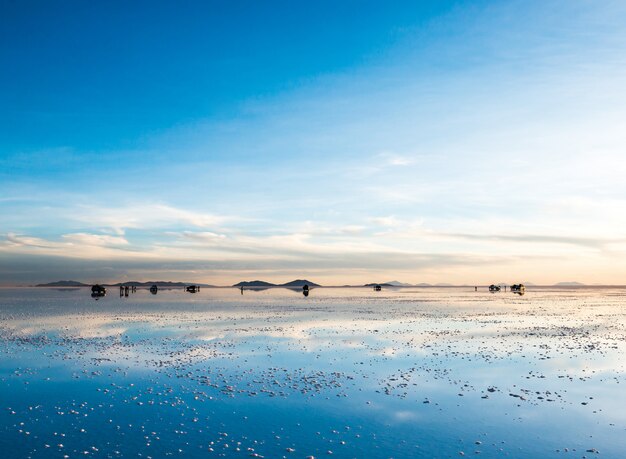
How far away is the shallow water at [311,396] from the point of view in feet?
46.5

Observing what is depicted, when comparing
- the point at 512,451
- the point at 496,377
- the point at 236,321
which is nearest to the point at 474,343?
the point at 496,377

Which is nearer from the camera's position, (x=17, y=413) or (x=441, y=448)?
(x=441, y=448)

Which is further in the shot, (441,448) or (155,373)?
(155,373)

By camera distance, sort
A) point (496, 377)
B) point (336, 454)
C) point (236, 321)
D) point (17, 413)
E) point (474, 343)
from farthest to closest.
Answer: point (236, 321) → point (474, 343) → point (496, 377) → point (17, 413) → point (336, 454)

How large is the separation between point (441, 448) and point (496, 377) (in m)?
10.6

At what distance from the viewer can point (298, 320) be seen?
172ft

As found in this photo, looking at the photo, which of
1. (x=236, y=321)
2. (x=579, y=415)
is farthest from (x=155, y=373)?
(x=236, y=321)

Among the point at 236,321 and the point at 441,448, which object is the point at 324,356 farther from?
the point at 236,321

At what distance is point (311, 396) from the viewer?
770 inches

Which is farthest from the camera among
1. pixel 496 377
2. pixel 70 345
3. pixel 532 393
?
pixel 70 345

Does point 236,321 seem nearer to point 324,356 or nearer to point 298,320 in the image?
point 298,320

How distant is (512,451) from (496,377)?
10.0m

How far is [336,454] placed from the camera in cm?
1344

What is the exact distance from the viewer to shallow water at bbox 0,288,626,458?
1416cm
